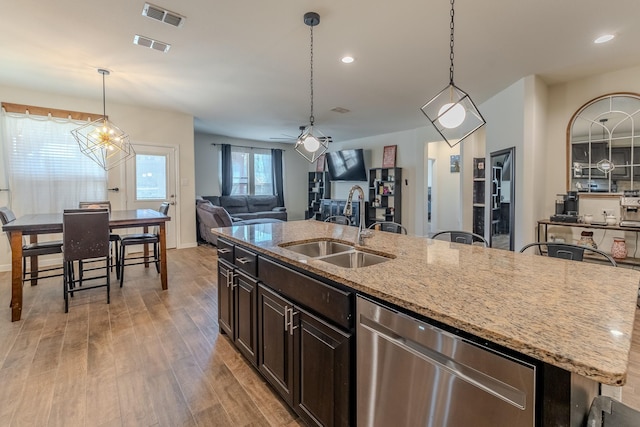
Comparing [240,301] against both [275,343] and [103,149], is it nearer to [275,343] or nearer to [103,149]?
[275,343]

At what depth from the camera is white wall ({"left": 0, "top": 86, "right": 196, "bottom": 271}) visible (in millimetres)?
4462

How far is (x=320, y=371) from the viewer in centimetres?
139

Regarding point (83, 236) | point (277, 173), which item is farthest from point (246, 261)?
point (277, 173)

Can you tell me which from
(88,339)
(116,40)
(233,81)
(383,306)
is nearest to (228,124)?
(233,81)

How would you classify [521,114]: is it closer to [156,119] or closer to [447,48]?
[447,48]

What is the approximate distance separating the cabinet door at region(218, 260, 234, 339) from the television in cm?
612

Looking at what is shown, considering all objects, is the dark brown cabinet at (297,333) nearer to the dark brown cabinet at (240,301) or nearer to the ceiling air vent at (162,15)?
the dark brown cabinet at (240,301)

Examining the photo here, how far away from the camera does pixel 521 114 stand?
3.82 meters

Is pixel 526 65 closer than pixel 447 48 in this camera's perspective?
No

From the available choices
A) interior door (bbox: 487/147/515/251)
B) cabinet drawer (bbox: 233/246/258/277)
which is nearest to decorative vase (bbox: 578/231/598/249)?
interior door (bbox: 487/147/515/251)

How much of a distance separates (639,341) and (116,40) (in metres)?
5.40

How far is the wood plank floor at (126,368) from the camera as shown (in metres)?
1.67

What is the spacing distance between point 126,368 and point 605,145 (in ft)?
17.7

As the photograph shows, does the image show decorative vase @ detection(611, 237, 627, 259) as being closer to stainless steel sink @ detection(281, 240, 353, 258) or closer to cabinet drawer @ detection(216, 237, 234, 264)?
stainless steel sink @ detection(281, 240, 353, 258)
